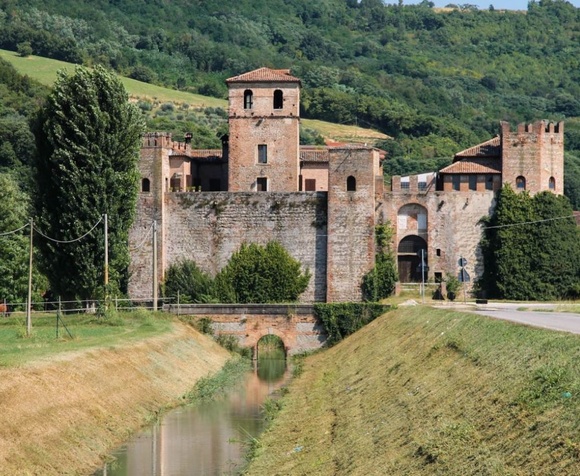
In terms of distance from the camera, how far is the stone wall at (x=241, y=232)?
69125mm

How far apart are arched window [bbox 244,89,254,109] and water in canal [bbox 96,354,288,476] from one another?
29879 millimetres

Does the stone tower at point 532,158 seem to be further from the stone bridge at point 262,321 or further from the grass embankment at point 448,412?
the grass embankment at point 448,412

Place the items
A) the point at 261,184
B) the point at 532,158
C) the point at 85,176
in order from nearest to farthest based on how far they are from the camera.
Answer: the point at 85,176 < the point at 532,158 < the point at 261,184

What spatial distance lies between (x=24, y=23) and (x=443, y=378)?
538 feet

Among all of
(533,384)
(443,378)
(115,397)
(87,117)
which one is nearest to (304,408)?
(115,397)

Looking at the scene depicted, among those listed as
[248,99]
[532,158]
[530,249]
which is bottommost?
[530,249]

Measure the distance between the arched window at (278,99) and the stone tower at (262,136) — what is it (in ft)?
0.27

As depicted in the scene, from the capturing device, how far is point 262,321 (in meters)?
63.6

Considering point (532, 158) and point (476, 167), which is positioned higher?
point (532, 158)

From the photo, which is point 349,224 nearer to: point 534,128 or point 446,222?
point 446,222

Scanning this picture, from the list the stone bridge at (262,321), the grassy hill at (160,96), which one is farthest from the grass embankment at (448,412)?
the grassy hill at (160,96)

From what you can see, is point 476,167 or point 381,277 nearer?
point 381,277

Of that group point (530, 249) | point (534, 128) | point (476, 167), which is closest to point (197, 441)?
point (530, 249)

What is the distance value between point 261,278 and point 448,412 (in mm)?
44242
